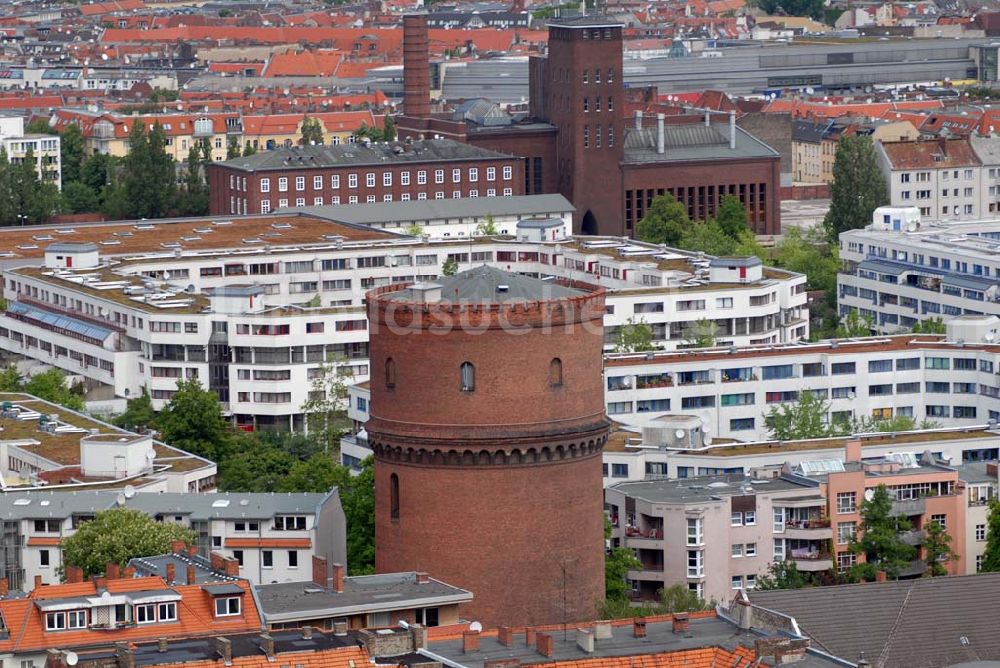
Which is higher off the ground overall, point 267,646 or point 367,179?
point 267,646

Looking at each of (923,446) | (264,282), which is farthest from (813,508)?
(264,282)

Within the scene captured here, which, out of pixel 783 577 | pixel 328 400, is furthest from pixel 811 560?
pixel 328 400

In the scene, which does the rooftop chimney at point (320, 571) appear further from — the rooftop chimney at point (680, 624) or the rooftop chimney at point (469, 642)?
the rooftop chimney at point (680, 624)

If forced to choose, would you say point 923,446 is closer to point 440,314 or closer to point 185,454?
point 185,454

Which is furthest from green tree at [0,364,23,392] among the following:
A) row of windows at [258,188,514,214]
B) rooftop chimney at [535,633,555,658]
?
rooftop chimney at [535,633,555,658]

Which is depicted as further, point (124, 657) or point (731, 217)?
point (731, 217)

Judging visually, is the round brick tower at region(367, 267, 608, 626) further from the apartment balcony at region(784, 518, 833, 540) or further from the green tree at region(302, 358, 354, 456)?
the green tree at region(302, 358, 354, 456)

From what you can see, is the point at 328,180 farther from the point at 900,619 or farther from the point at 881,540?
the point at 900,619
